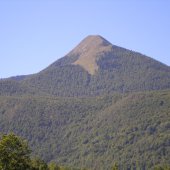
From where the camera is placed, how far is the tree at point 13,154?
2758 inches

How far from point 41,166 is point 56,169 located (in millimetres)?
28645

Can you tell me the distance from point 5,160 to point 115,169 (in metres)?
55.7

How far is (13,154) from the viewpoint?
232 feet

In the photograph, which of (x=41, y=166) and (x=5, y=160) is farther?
(x=41, y=166)

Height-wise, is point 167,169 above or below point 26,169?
below

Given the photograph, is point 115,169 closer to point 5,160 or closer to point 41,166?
point 41,166

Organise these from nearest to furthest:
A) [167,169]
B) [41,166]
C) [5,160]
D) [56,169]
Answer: [5,160], [41,166], [56,169], [167,169]

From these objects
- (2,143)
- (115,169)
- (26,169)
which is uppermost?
(2,143)

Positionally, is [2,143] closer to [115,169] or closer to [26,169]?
[26,169]

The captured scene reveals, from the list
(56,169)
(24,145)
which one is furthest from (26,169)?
(56,169)

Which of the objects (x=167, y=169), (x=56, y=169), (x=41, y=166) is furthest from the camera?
(x=167, y=169)

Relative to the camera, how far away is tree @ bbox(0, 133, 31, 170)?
70.1 meters

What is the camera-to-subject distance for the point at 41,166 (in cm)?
11750

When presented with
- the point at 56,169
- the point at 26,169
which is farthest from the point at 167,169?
the point at 26,169
